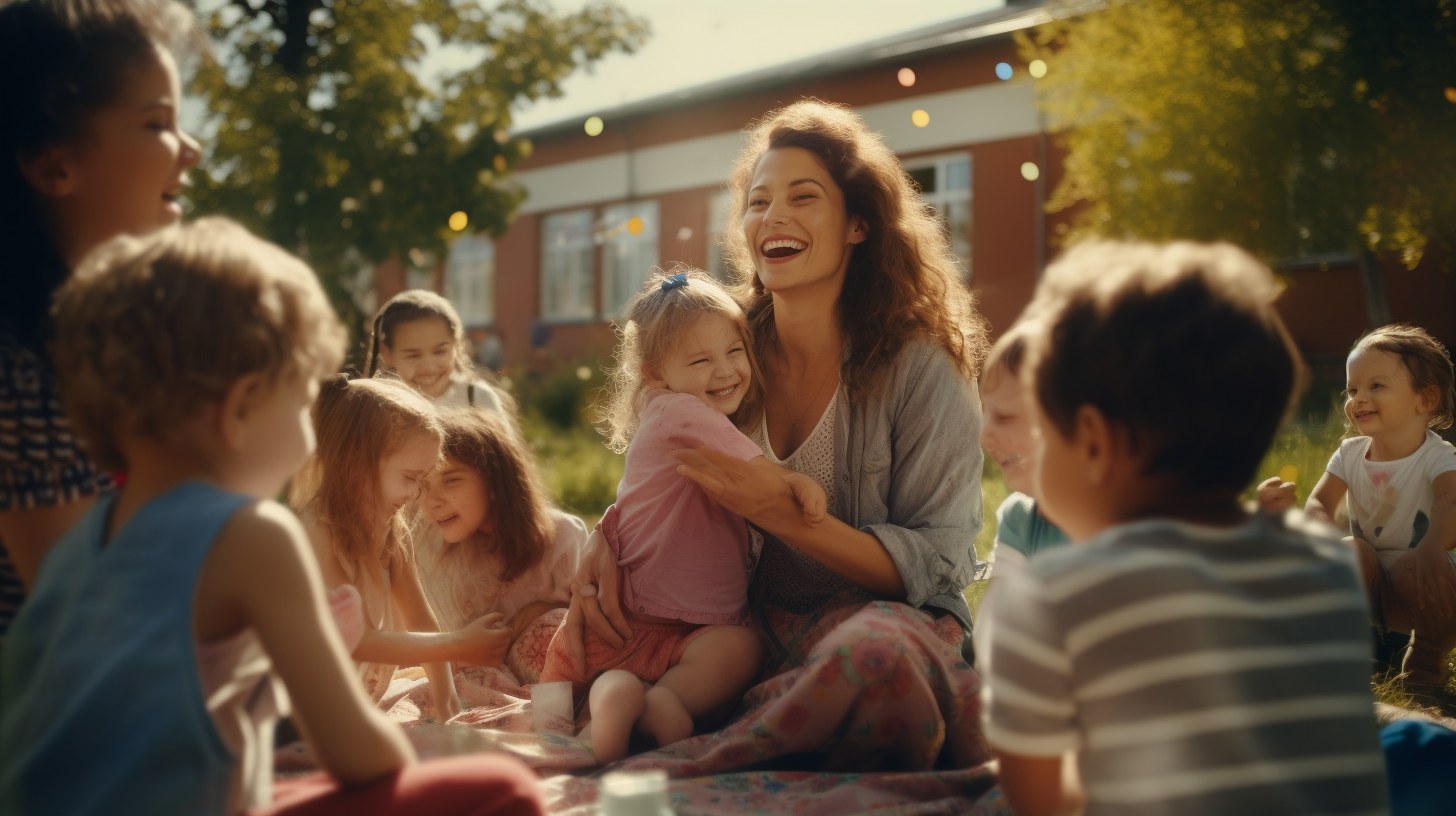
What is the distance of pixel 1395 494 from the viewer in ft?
11.1

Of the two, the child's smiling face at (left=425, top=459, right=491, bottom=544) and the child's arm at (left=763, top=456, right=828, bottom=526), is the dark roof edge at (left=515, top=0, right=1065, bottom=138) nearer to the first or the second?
the child's smiling face at (left=425, top=459, right=491, bottom=544)

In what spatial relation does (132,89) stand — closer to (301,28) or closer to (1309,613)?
(1309,613)

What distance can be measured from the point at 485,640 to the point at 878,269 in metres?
1.41

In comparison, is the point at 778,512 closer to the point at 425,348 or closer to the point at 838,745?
the point at 838,745

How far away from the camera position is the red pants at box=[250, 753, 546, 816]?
52.3 inches

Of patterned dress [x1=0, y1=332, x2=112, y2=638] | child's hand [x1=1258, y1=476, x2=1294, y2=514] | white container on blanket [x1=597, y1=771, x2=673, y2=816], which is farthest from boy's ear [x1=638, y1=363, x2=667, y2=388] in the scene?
white container on blanket [x1=597, y1=771, x2=673, y2=816]

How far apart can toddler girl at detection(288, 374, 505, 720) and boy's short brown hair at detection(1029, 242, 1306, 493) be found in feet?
6.00

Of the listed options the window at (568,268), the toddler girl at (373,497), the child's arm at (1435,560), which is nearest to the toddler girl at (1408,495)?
the child's arm at (1435,560)

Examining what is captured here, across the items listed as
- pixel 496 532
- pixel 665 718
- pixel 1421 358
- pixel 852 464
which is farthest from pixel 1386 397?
pixel 496 532

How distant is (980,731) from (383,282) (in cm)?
2141

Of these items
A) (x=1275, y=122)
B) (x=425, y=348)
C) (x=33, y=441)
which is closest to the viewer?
(x=33, y=441)

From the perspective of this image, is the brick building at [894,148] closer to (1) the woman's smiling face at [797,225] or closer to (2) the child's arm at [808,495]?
(1) the woman's smiling face at [797,225]

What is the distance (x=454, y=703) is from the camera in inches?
114

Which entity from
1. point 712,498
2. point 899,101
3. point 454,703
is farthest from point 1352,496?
point 899,101
